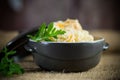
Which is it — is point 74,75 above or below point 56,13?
below

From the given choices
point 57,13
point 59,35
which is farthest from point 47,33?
point 57,13

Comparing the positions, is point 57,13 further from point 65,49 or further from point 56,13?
point 65,49

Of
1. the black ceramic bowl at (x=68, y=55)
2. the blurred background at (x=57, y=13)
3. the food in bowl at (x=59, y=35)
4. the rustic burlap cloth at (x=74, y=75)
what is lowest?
the rustic burlap cloth at (x=74, y=75)

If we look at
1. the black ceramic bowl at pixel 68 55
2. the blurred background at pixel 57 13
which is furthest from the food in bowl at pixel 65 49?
the blurred background at pixel 57 13

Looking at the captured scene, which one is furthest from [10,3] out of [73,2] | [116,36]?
[116,36]

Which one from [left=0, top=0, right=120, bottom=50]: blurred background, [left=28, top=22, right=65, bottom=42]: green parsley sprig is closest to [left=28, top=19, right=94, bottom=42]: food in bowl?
[left=28, top=22, right=65, bottom=42]: green parsley sprig

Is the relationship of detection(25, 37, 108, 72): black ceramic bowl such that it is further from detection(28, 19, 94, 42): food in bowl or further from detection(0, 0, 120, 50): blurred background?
detection(0, 0, 120, 50): blurred background

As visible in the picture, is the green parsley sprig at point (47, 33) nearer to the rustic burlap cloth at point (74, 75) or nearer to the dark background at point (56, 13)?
the rustic burlap cloth at point (74, 75)

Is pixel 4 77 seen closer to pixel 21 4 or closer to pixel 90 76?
pixel 90 76
